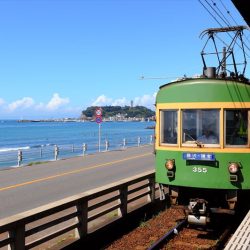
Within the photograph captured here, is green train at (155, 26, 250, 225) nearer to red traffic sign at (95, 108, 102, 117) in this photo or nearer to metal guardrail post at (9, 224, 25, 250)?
metal guardrail post at (9, 224, 25, 250)

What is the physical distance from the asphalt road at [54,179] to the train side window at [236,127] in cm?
642

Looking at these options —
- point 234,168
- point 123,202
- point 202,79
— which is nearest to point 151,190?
point 123,202

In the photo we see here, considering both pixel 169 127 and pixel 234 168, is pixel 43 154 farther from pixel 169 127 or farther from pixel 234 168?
pixel 234 168

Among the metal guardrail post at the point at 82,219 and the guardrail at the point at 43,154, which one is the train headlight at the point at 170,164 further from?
the guardrail at the point at 43,154

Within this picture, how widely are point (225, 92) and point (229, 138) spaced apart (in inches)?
39.8

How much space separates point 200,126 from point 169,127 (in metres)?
0.76

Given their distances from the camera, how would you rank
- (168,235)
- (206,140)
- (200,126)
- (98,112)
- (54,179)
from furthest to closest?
(98,112) → (54,179) → (200,126) → (206,140) → (168,235)

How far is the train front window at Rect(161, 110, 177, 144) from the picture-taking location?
10.1 m

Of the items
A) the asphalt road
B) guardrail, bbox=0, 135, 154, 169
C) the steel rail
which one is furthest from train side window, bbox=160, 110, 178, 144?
guardrail, bbox=0, 135, 154, 169

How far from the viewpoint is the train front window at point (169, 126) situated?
33.2 ft

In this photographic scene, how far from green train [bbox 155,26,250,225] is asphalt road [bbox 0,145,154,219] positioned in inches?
203

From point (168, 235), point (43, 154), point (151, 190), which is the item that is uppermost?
point (151, 190)

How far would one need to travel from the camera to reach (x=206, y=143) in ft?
31.8

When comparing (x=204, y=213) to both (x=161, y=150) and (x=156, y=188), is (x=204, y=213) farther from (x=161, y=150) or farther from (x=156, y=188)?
(x=156, y=188)
